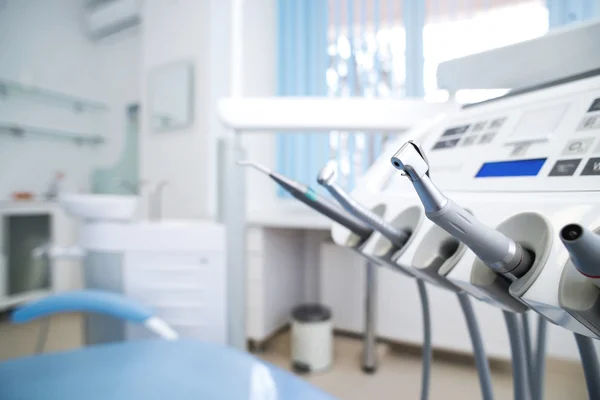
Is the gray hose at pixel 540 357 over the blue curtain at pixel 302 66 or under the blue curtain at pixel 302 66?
under

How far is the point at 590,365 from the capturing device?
0.27 metres

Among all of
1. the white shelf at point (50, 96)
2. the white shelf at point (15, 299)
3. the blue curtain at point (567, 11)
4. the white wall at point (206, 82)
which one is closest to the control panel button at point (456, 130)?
the blue curtain at point (567, 11)

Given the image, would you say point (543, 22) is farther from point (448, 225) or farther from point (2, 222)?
point (2, 222)

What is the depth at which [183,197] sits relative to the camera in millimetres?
2148

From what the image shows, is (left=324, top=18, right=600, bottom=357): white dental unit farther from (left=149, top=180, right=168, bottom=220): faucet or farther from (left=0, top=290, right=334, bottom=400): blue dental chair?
(left=149, top=180, right=168, bottom=220): faucet

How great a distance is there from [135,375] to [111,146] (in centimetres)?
265

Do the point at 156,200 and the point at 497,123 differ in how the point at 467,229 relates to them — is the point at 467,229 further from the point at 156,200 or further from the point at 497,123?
the point at 156,200

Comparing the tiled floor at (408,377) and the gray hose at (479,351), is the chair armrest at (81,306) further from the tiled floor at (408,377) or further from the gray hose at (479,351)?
the tiled floor at (408,377)

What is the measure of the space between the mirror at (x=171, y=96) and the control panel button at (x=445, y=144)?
1.99m

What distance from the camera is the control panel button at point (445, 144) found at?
38 centimetres

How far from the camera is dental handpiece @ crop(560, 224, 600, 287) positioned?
133 mm

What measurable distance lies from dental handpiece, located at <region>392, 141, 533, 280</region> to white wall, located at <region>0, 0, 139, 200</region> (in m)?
2.53

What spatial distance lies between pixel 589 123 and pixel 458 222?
0.19 metres

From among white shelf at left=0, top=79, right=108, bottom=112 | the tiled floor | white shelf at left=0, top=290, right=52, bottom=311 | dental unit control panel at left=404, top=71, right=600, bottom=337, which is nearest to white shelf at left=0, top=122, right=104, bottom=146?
white shelf at left=0, top=79, right=108, bottom=112
